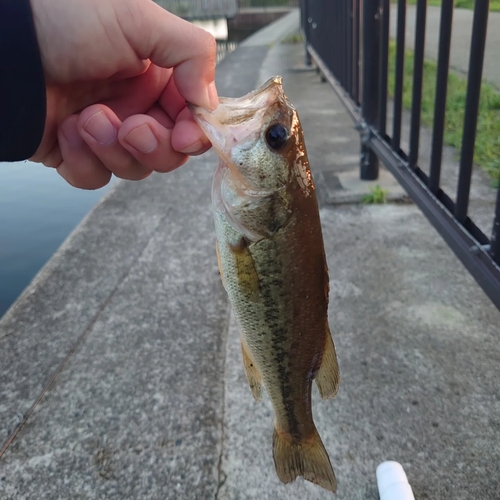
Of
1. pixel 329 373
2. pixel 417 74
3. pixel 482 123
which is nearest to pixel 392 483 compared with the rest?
pixel 329 373

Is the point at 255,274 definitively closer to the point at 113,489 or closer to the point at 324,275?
the point at 324,275

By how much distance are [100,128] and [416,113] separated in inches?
83.0

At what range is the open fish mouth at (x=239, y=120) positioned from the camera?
1561mm

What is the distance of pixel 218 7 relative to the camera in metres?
33.4

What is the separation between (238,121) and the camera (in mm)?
1582

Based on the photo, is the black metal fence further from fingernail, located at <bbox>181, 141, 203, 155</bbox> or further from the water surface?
the water surface

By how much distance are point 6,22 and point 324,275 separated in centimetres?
116

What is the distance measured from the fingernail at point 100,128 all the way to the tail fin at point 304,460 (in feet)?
3.78

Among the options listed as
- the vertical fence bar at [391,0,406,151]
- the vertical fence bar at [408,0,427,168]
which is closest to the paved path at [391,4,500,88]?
the vertical fence bar at [391,0,406,151]

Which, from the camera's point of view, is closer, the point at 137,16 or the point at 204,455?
the point at 137,16

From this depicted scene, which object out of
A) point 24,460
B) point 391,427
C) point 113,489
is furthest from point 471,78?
point 24,460

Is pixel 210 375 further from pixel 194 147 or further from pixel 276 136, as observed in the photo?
pixel 276 136

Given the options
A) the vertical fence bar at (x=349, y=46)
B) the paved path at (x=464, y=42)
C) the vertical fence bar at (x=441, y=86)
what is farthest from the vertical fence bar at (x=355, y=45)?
the vertical fence bar at (x=441, y=86)

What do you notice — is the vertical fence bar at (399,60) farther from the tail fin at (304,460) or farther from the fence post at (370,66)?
the tail fin at (304,460)
